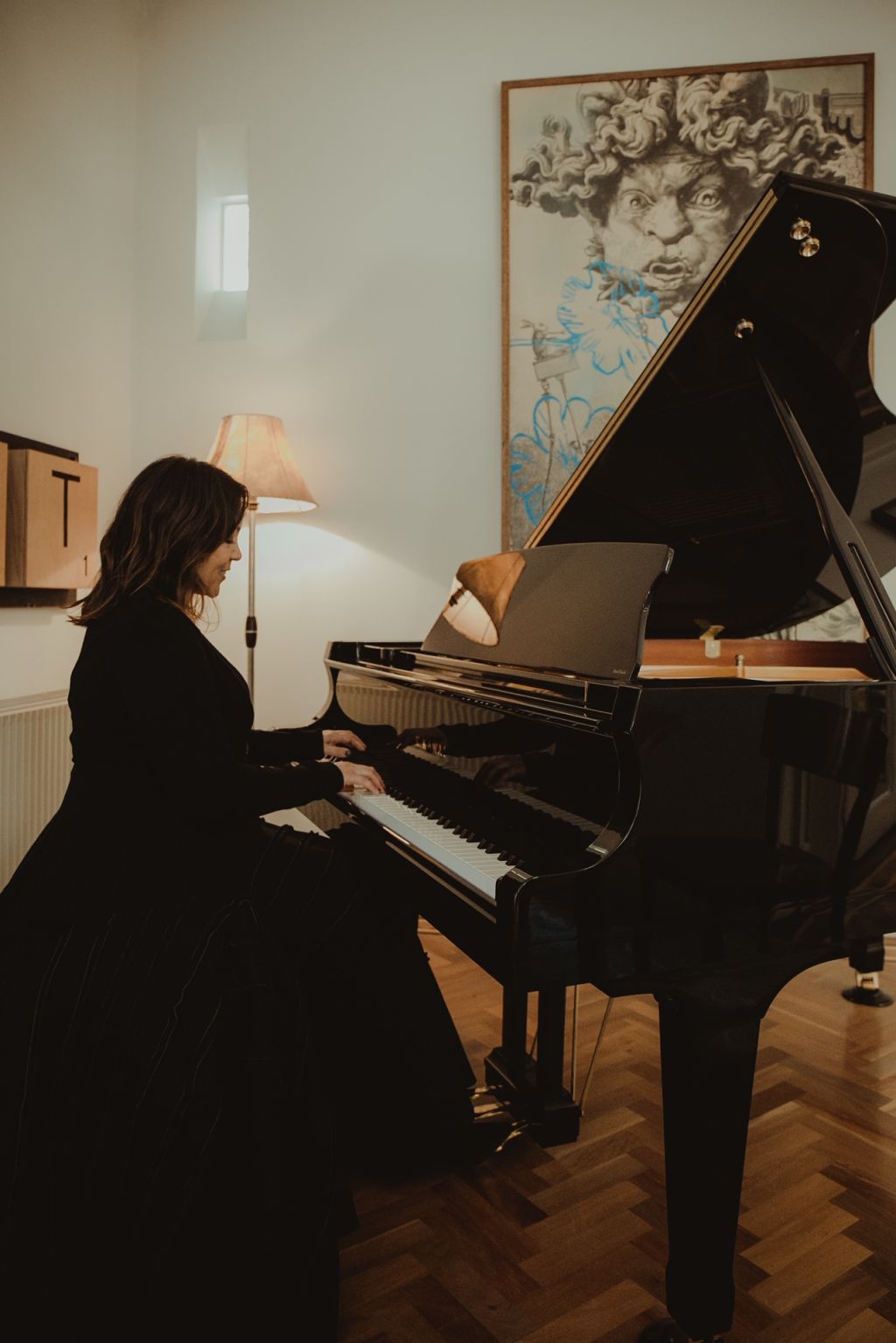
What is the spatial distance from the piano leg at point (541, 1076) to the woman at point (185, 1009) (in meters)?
0.16

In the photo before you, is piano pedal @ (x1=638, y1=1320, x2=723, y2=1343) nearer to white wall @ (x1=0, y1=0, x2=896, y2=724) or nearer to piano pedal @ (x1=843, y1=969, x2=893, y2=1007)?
piano pedal @ (x1=843, y1=969, x2=893, y2=1007)

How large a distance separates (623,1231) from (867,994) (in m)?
1.44

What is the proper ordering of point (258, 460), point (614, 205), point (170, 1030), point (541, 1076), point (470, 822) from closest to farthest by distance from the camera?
point (170, 1030) → point (470, 822) → point (541, 1076) → point (258, 460) → point (614, 205)

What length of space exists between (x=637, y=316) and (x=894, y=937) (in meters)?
2.40

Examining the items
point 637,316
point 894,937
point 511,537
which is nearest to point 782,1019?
point 894,937

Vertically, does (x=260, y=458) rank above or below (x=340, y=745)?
above

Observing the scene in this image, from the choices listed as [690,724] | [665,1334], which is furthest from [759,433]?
[665,1334]

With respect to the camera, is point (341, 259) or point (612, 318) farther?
point (341, 259)

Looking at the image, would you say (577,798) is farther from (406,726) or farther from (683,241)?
(683,241)

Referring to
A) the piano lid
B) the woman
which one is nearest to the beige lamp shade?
the piano lid

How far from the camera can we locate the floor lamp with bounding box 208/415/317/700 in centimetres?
322

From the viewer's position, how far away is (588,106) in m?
3.36

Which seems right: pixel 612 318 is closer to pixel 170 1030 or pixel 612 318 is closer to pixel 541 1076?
pixel 541 1076

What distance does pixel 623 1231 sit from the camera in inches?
64.7
